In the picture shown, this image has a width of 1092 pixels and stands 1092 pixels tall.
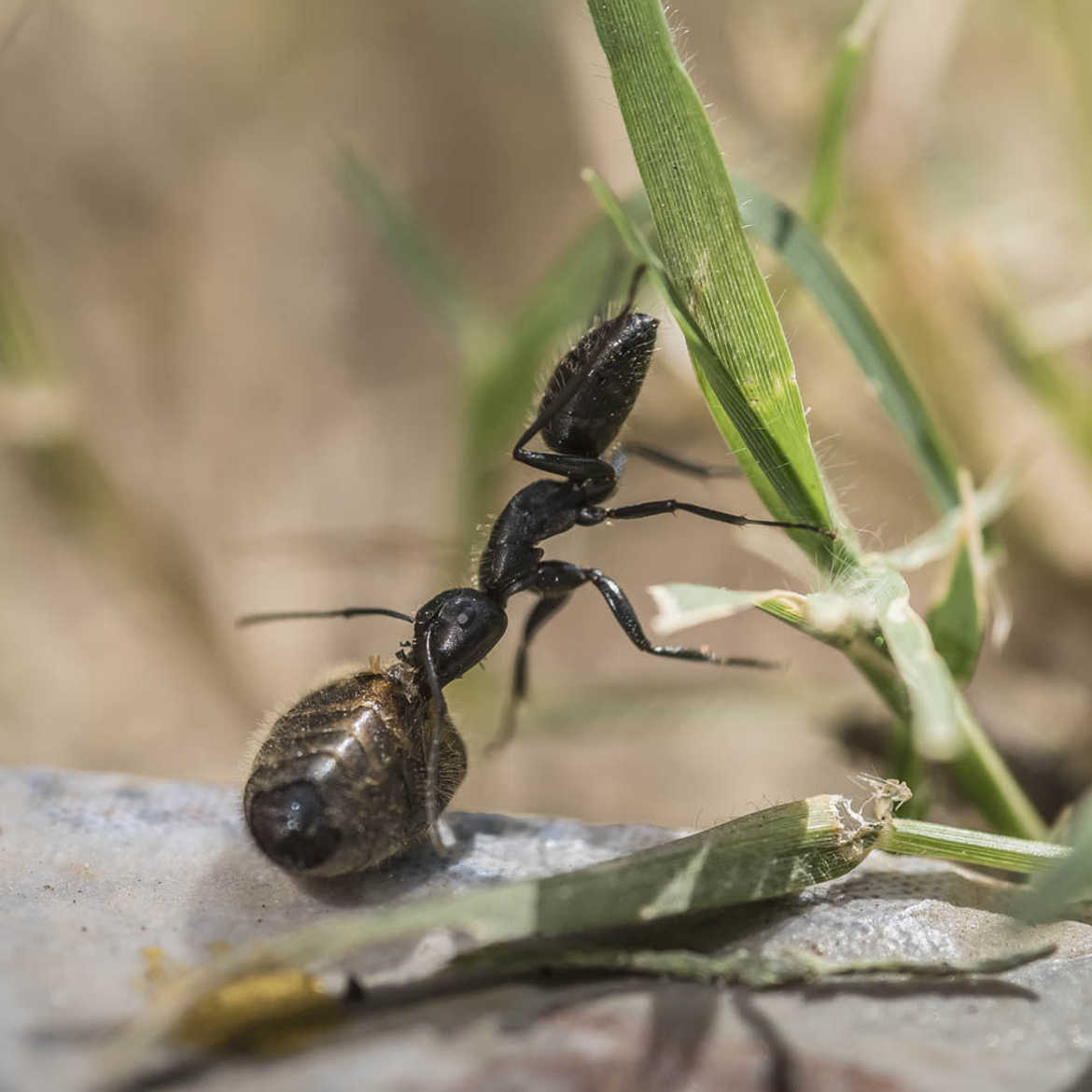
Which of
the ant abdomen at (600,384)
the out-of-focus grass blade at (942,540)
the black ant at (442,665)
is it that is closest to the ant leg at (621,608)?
the black ant at (442,665)

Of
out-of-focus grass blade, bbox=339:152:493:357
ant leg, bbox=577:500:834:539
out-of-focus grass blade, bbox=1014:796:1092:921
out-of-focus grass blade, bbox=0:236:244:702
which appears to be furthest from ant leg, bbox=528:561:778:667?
out-of-focus grass blade, bbox=0:236:244:702

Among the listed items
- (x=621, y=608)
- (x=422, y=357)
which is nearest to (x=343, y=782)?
(x=621, y=608)

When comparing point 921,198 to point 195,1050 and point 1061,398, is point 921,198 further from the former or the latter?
point 195,1050

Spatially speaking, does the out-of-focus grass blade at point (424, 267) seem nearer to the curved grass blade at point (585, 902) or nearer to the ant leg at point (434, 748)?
the ant leg at point (434, 748)

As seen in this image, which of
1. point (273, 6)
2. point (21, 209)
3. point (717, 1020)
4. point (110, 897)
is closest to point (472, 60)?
point (273, 6)

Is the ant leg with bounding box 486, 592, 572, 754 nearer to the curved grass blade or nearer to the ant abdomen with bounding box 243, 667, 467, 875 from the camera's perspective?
the ant abdomen with bounding box 243, 667, 467, 875

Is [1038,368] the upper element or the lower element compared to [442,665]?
upper

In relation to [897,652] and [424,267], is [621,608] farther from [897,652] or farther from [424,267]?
[424,267]

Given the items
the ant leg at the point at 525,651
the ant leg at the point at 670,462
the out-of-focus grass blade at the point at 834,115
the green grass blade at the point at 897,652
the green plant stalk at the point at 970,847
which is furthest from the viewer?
the ant leg at the point at 670,462
